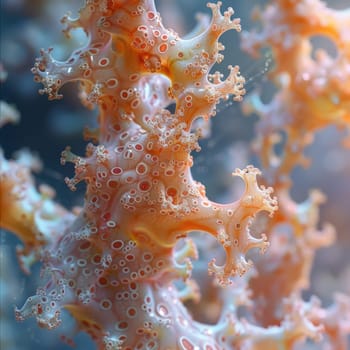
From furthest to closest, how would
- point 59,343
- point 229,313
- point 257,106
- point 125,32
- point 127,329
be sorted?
point 257,106, point 59,343, point 229,313, point 127,329, point 125,32

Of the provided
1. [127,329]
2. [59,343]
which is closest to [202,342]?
[127,329]

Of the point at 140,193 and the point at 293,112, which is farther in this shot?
the point at 293,112

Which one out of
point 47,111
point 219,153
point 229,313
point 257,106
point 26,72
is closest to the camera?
point 229,313

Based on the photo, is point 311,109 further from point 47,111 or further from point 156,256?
point 47,111

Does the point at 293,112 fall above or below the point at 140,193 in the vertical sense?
above

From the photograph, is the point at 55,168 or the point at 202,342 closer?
the point at 202,342

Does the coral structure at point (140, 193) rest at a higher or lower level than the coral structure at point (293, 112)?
lower

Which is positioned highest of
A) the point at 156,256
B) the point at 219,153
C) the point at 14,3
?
the point at 14,3

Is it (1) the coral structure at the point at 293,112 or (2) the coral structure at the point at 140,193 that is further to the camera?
(1) the coral structure at the point at 293,112

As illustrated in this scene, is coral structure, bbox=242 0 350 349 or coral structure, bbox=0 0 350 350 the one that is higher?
coral structure, bbox=242 0 350 349

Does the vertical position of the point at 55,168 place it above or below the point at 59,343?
above

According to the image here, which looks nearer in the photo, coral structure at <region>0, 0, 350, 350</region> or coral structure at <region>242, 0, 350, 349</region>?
coral structure at <region>0, 0, 350, 350</region>
